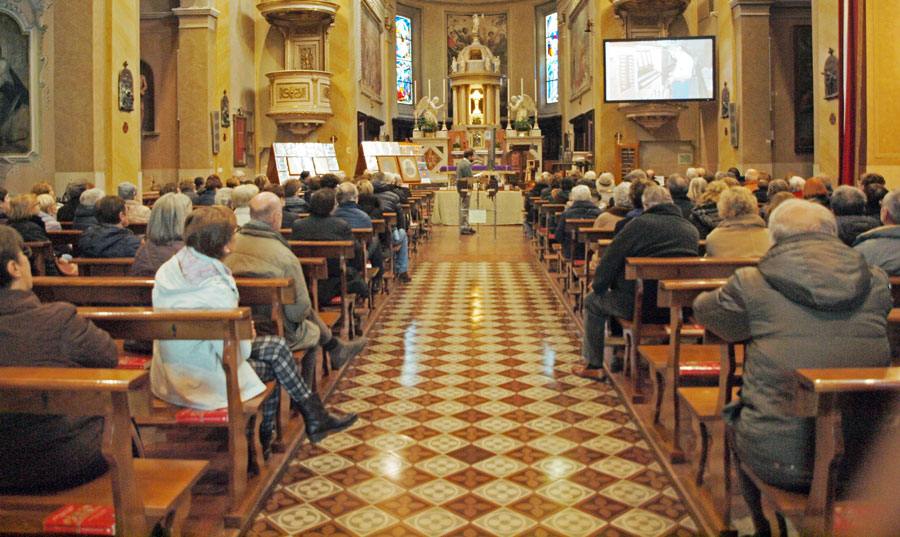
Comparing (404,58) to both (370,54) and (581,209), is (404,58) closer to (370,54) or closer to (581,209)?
(370,54)

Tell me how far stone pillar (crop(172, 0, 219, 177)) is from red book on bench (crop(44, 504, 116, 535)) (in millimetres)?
13172

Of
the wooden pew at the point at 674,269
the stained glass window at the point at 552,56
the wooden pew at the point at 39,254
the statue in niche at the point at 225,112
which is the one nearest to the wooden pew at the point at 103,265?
the wooden pew at the point at 39,254

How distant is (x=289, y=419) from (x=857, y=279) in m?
2.90

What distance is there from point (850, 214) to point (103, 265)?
4.55 meters

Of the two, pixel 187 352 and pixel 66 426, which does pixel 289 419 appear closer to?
pixel 187 352

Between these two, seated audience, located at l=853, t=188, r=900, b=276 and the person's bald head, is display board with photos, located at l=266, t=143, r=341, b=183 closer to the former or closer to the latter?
the person's bald head

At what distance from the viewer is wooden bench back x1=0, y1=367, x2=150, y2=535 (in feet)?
6.61

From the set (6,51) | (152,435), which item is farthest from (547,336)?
(6,51)

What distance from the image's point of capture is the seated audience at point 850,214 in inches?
187

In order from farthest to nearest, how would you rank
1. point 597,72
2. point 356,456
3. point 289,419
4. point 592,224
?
point 597,72 < point 592,224 < point 289,419 < point 356,456

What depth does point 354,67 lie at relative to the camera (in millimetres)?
19141

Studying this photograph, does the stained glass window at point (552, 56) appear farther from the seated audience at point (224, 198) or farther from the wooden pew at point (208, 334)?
the wooden pew at point (208, 334)

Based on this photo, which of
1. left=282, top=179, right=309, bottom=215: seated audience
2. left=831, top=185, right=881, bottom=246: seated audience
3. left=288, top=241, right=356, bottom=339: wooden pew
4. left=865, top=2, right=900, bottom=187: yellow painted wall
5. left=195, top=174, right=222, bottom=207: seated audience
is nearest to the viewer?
left=831, top=185, right=881, bottom=246: seated audience

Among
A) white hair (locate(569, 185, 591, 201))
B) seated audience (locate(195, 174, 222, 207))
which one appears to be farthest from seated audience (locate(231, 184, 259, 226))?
white hair (locate(569, 185, 591, 201))
